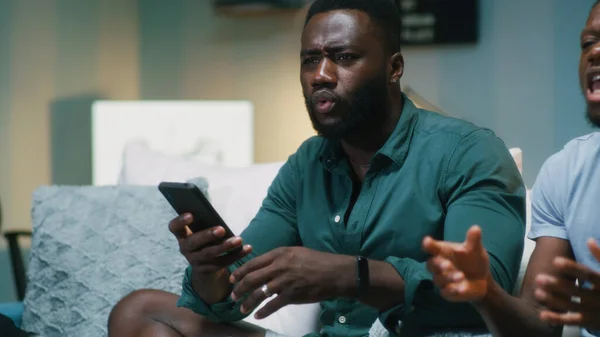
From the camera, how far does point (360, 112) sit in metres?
1.63

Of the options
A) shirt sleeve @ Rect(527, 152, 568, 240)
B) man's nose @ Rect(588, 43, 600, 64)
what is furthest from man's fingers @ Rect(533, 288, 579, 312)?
man's nose @ Rect(588, 43, 600, 64)

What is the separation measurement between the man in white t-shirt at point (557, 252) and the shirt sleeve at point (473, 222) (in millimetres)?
43

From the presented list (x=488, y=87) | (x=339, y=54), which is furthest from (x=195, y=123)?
(x=339, y=54)

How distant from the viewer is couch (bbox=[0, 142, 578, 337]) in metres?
1.98

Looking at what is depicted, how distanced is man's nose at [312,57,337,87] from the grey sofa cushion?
55 centimetres

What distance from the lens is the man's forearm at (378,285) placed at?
1.29 metres

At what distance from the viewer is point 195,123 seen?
11.2 feet

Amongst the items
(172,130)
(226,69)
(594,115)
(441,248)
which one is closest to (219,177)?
(594,115)

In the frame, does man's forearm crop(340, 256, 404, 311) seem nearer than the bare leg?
Yes

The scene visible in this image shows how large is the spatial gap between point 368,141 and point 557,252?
→ 0.45 metres

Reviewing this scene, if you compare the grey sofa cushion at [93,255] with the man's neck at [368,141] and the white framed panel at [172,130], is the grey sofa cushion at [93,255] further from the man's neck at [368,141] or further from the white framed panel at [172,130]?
the white framed panel at [172,130]

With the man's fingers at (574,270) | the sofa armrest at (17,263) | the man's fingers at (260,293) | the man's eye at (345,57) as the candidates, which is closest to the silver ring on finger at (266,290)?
the man's fingers at (260,293)

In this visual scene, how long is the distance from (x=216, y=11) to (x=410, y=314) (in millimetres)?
2842

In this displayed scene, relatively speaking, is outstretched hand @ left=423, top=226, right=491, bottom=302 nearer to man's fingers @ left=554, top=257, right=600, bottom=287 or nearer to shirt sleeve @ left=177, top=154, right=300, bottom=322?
man's fingers @ left=554, top=257, right=600, bottom=287
